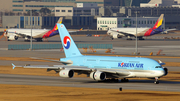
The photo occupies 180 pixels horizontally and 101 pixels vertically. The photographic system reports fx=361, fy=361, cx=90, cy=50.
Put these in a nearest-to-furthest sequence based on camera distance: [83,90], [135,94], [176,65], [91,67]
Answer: [135,94] < [83,90] < [91,67] < [176,65]

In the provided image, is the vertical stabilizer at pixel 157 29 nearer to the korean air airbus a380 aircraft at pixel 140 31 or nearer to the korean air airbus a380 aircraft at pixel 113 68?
the korean air airbus a380 aircraft at pixel 140 31

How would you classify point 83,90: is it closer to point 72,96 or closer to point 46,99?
point 72,96

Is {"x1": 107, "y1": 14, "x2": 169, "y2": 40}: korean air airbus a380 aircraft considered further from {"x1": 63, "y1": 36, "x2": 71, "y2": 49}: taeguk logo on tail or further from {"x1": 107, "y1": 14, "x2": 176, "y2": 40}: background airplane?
{"x1": 63, "y1": 36, "x2": 71, "y2": 49}: taeguk logo on tail

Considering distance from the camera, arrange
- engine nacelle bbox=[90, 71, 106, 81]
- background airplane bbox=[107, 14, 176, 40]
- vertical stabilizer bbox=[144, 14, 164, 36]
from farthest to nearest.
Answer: background airplane bbox=[107, 14, 176, 40] < vertical stabilizer bbox=[144, 14, 164, 36] < engine nacelle bbox=[90, 71, 106, 81]

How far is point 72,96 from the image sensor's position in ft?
138

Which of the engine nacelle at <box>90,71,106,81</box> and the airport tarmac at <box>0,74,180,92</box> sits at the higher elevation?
the engine nacelle at <box>90,71,106,81</box>

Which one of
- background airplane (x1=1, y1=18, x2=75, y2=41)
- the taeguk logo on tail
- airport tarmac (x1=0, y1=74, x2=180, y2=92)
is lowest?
airport tarmac (x1=0, y1=74, x2=180, y2=92)

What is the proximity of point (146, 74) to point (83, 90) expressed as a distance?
8870mm

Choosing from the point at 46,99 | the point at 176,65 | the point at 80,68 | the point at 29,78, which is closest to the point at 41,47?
the point at 176,65

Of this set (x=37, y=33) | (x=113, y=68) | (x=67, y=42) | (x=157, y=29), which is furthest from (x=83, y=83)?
(x=157, y=29)

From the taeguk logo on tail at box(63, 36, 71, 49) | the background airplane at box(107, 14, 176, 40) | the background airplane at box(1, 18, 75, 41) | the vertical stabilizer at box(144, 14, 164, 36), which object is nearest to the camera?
the taeguk logo on tail at box(63, 36, 71, 49)

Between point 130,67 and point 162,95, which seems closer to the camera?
point 162,95

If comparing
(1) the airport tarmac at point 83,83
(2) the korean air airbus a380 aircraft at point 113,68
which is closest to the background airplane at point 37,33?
(1) the airport tarmac at point 83,83

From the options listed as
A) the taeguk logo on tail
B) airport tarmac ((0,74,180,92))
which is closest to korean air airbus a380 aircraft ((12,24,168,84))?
airport tarmac ((0,74,180,92))
